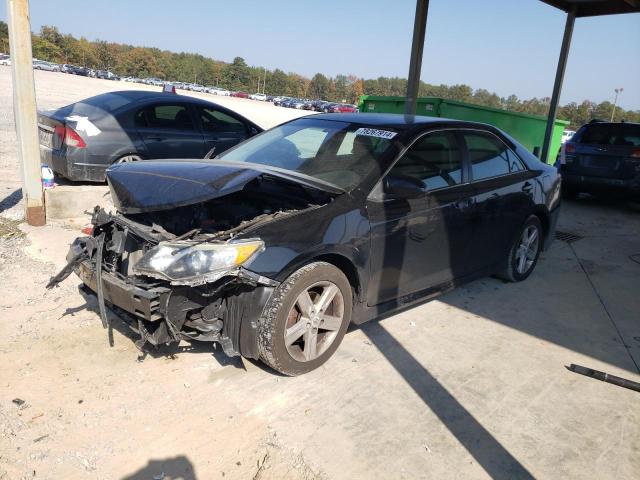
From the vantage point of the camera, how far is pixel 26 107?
5613 mm

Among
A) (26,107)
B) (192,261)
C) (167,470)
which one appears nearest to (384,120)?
(192,261)

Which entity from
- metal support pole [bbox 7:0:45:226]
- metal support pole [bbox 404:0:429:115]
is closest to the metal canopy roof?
metal support pole [bbox 404:0:429:115]

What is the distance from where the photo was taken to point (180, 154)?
7.35 meters

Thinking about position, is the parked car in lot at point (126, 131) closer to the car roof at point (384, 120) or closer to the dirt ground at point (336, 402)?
the dirt ground at point (336, 402)

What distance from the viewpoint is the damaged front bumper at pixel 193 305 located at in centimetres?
284

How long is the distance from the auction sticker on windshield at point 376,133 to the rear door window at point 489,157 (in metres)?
0.87

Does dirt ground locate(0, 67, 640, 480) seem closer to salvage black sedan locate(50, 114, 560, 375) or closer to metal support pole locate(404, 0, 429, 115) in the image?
salvage black sedan locate(50, 114, 560, 375)

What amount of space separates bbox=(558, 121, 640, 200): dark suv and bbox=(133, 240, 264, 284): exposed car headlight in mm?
8733

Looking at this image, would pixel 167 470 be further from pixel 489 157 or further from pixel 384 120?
A: pixel 489 157

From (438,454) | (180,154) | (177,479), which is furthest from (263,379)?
(180,154)

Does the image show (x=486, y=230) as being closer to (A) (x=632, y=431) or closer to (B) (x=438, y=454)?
(A) (x=632, y=431)

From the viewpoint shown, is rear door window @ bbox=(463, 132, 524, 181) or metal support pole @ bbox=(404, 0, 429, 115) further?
metal support pole @ bbox=(404, 0, 429, 115)

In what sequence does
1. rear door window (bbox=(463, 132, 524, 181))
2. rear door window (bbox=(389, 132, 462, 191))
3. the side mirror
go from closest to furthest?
the side mirror < rear door window (bbox=(389, 132, 462, 191)) < rear door window (bbox=(463, 132, 524, 181))

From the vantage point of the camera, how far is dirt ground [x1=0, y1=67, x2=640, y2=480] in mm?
2584
